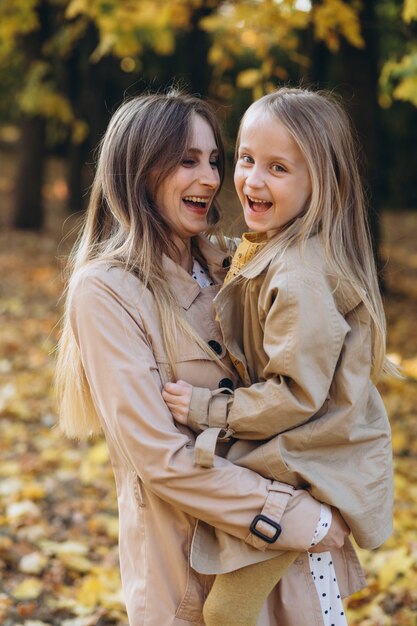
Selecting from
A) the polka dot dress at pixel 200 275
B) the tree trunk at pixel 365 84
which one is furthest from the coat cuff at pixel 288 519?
the tree trunk at pixel 365 84

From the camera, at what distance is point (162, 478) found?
202 centimetres

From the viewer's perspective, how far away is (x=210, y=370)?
7.32ft

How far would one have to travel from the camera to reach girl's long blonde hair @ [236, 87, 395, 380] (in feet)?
6.97

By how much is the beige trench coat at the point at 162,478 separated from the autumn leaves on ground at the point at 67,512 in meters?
1.04

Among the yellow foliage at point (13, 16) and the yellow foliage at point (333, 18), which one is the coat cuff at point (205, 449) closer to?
the yellow foliage at point (333, 18)

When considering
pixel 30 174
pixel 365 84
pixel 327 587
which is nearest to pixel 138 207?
pixel 327 587

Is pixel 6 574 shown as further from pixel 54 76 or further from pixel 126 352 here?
pixel 54 76

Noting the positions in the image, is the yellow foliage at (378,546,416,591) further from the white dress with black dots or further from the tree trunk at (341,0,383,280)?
the tree trunk at (341,0,383,280)

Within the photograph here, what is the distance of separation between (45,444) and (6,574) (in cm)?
170

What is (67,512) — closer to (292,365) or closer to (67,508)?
(67,508)

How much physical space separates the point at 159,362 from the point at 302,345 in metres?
0.41

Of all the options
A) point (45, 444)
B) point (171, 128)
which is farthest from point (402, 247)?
point (171, 128)

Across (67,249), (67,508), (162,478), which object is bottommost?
(67,249)

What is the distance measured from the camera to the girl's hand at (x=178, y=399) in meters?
2.08
